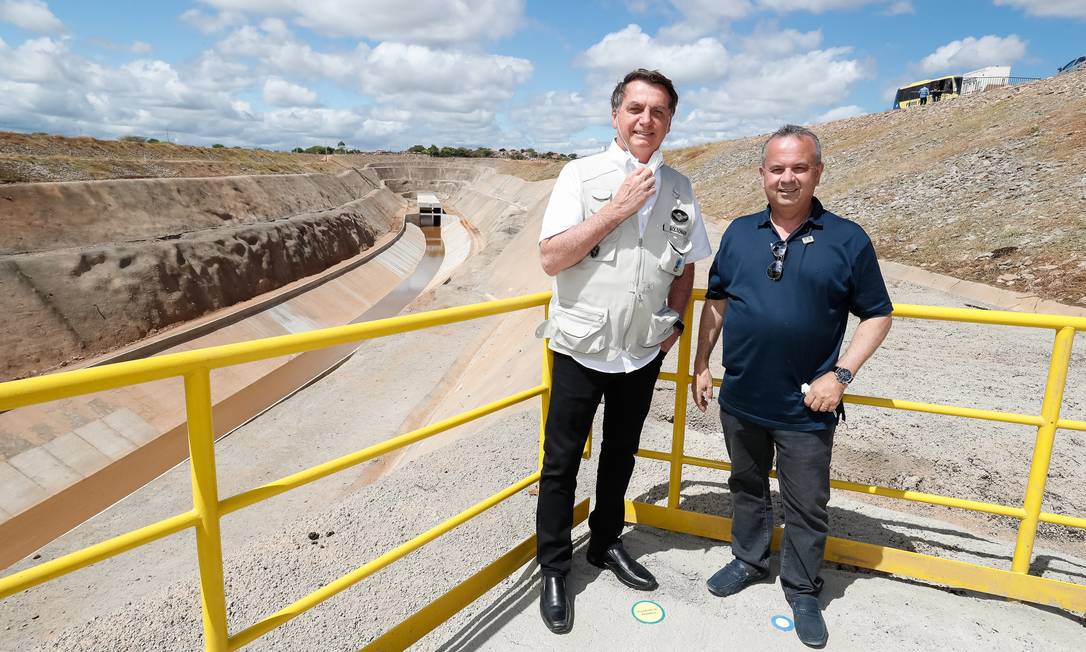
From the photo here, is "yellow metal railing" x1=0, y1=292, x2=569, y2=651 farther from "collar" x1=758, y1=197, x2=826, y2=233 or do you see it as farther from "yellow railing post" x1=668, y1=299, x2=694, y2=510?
"collar" x1=758, y1=197, x2=826, y2=233

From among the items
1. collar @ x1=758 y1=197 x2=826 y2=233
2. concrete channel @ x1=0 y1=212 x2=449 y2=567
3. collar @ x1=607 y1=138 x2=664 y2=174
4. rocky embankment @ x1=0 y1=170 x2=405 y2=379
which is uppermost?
collar @ x1=607 y1=138 x2=664 y2=174

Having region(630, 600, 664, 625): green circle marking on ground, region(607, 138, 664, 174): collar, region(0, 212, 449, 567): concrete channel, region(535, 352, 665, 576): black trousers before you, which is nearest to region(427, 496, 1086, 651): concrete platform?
region(630, 600, 664, 625): green circle marking on ground

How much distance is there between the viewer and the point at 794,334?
2758mm

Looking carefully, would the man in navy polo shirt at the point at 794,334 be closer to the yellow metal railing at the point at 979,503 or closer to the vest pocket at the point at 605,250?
the yellow metal railing at the point at 979,503

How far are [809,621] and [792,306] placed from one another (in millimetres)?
1507

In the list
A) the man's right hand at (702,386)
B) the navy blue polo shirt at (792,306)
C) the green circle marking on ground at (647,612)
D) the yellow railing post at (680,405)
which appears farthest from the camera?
the yellow railing post at (680,405)

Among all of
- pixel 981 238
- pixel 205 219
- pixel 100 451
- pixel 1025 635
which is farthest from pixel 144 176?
pixel 1025 635

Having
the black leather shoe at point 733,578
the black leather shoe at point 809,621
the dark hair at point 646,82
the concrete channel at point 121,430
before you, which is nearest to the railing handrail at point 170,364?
the dark hair at point 646,82

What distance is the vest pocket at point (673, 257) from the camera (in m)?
2.81

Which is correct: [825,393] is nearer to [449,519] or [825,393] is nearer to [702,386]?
[702,386]

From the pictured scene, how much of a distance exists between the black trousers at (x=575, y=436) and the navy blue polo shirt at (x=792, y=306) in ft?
1.43

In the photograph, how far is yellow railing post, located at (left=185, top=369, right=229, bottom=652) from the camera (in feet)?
6.56

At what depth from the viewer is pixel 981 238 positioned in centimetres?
1410

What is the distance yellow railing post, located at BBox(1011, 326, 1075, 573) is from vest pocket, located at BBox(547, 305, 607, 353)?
6.56ft
